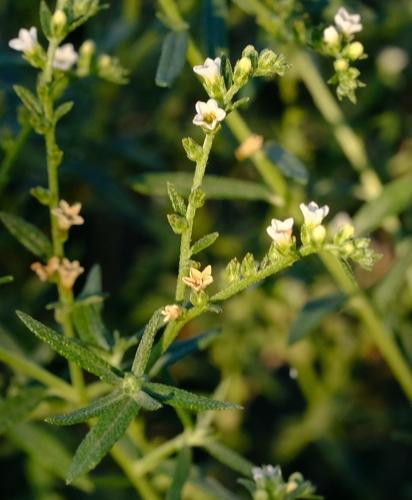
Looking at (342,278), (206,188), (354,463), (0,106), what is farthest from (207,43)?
(354,463)

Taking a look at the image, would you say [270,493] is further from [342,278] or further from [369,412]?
[369,412]

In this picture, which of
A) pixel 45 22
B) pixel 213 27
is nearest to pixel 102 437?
pixel 45 22

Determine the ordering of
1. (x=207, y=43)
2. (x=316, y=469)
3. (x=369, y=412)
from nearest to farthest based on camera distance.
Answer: (x=207, y=43)
(x=369, y=412)
(x=316, y=469)

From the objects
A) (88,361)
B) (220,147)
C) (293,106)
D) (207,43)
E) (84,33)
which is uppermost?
(84,33)

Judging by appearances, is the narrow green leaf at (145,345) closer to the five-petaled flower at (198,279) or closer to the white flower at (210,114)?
the five-petaled flower at (198,279)

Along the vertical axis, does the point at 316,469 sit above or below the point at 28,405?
above

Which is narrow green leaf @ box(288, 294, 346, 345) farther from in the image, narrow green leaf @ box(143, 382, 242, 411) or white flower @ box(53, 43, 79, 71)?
white flower @ box(53, 43, 79, 71)
